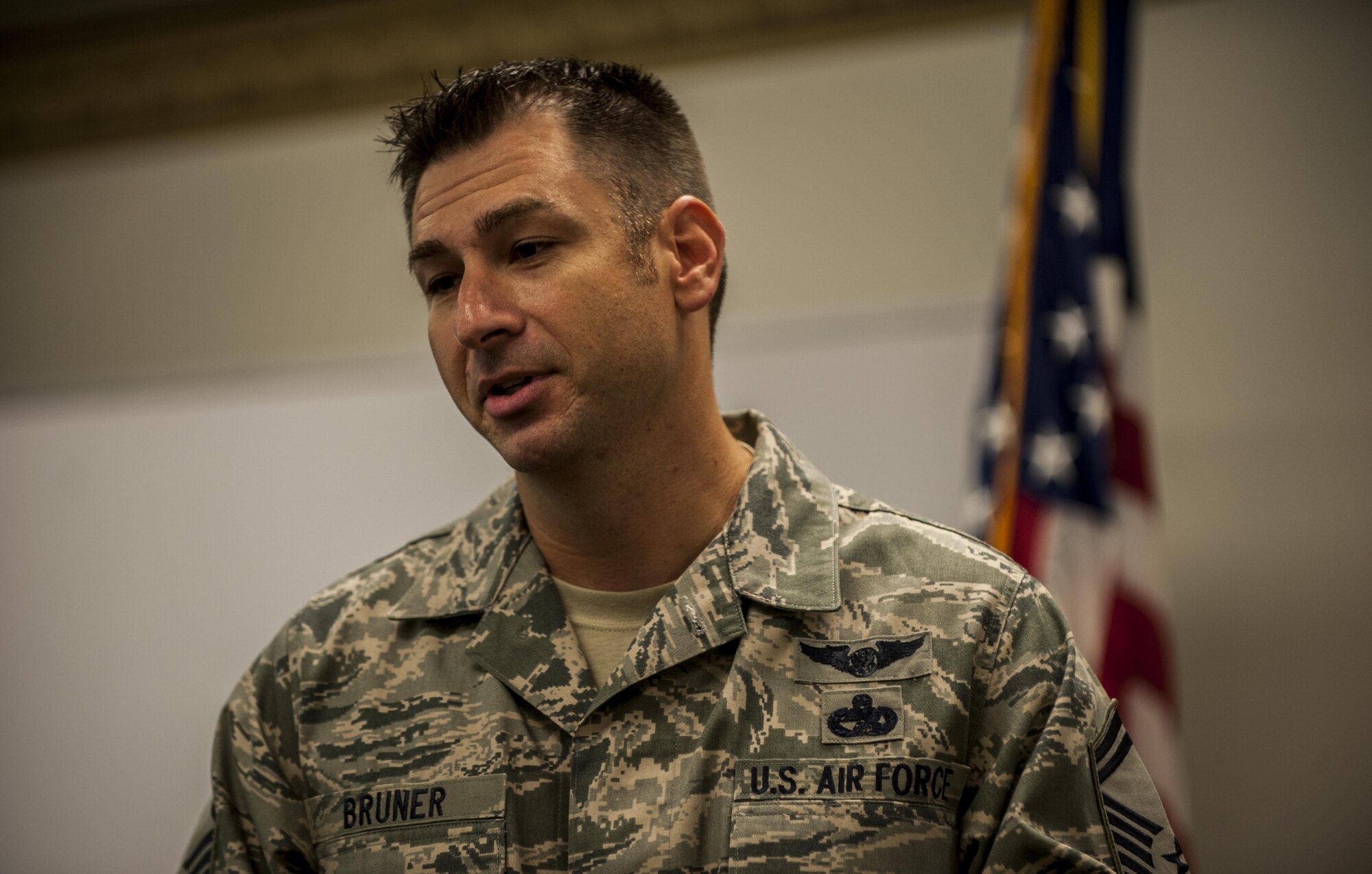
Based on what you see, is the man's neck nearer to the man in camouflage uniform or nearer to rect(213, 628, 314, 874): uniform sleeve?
the man in camouflage uniform

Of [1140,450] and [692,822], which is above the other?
[1140,450]

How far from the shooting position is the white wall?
8.66 ft

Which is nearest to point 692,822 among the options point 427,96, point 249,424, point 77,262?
point 427,96

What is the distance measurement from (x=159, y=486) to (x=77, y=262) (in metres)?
1.20

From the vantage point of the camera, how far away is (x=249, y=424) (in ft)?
9.96

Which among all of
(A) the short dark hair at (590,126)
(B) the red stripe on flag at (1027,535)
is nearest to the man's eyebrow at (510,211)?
(A) the short dark hair at (590,126)

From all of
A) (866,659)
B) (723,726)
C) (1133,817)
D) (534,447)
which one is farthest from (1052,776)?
(534,447)

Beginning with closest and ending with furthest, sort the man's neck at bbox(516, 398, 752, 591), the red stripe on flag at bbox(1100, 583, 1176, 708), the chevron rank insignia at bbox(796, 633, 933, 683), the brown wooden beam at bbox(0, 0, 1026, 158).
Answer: the chevron rank insignia at bbox(796, 633, 933, 683) < the man's neck at bbox(516, 398, 752, 591) < the red stripe on flag at bbox(1100, 583, 1176, 708) < the brown wooden beam at bbox(0, 0, 1026, 158)

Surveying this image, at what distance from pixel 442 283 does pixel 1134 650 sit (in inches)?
59.4

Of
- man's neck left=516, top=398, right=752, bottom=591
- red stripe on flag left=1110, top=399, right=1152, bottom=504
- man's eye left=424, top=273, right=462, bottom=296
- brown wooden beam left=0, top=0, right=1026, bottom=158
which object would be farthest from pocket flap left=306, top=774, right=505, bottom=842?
brown wooden beam left=0, top=0, right=1026, bottom=158

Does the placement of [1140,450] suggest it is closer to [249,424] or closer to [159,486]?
[249,424]

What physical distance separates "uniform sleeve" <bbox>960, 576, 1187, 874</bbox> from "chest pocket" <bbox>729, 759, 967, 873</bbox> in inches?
1.7

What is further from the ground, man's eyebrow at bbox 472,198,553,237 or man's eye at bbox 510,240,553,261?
man's eyebrow at bbox 472,198,553,237

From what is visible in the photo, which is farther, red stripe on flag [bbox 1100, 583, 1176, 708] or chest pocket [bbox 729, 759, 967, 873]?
red stripe on flag [bbox 1100, 583, 1176, 708]
